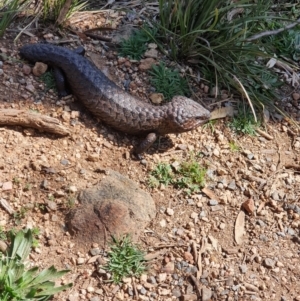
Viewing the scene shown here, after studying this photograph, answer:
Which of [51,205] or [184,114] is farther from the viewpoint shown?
[184,114]

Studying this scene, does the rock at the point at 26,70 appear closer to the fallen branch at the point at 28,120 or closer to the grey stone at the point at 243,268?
the fallen branch at the point at 28,120

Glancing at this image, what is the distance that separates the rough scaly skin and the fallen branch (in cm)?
38

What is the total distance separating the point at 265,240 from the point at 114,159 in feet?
4.59

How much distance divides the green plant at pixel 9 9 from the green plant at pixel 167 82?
1341 millimetres

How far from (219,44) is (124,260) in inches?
88.6

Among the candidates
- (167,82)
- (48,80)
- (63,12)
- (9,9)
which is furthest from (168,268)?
(9,9)

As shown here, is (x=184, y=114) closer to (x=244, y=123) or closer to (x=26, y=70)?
(x=244, y=123)

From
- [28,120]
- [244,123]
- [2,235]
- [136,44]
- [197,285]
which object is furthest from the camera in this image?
[136,44]

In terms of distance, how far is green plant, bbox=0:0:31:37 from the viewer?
4.88 metres

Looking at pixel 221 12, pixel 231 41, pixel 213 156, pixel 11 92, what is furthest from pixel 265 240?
pixel 11 92

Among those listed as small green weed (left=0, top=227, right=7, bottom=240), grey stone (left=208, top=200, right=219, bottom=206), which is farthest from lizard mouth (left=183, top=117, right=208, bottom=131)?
small green weed (left=0, top=227, right=7, bottom=240)

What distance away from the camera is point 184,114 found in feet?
15.1

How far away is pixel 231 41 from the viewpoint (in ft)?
16.3

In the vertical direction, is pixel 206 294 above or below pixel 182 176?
below
